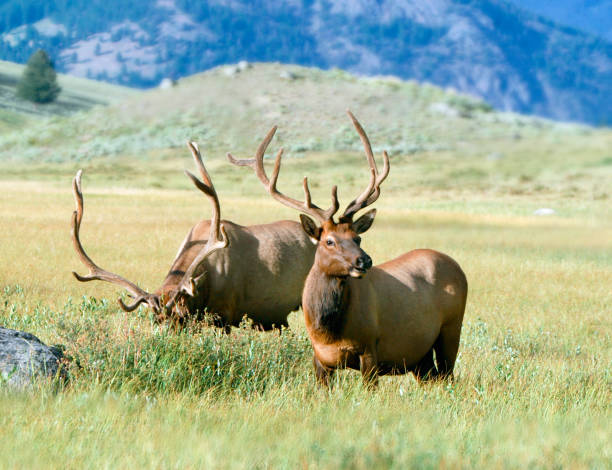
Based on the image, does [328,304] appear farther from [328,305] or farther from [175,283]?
[175,283]

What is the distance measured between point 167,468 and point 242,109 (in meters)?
51.1

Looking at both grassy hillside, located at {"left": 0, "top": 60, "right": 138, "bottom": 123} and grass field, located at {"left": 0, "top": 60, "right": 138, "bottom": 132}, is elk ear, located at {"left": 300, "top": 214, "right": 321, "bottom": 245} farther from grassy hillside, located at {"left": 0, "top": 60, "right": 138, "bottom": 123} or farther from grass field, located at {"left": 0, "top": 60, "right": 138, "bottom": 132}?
grassy hillside, located at {"left": 0, "top": 60, "right": 138, "bottom": 123}

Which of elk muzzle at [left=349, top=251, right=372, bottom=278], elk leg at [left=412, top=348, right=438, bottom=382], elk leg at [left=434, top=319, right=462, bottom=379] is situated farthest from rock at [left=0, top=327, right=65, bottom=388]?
elk leg at [left=434, top=319, right=462, bottom=379]

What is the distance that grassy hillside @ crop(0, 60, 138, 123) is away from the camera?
103375 mm

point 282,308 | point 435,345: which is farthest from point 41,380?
point 282,308

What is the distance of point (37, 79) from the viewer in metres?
112

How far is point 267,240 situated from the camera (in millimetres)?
10102

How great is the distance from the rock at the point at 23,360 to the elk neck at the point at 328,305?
72.5 inches

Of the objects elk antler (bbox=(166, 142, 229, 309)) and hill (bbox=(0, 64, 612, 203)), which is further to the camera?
hill (bbox=(0, 64, 612, 203))

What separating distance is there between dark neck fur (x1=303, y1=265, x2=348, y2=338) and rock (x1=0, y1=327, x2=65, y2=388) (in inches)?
72.7

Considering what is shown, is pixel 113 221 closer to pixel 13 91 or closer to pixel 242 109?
pixel 242 109

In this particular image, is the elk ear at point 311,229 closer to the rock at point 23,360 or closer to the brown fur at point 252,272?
the rock at point 23,360

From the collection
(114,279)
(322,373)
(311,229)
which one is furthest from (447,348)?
(114,279)

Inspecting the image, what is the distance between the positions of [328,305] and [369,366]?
576 mm
